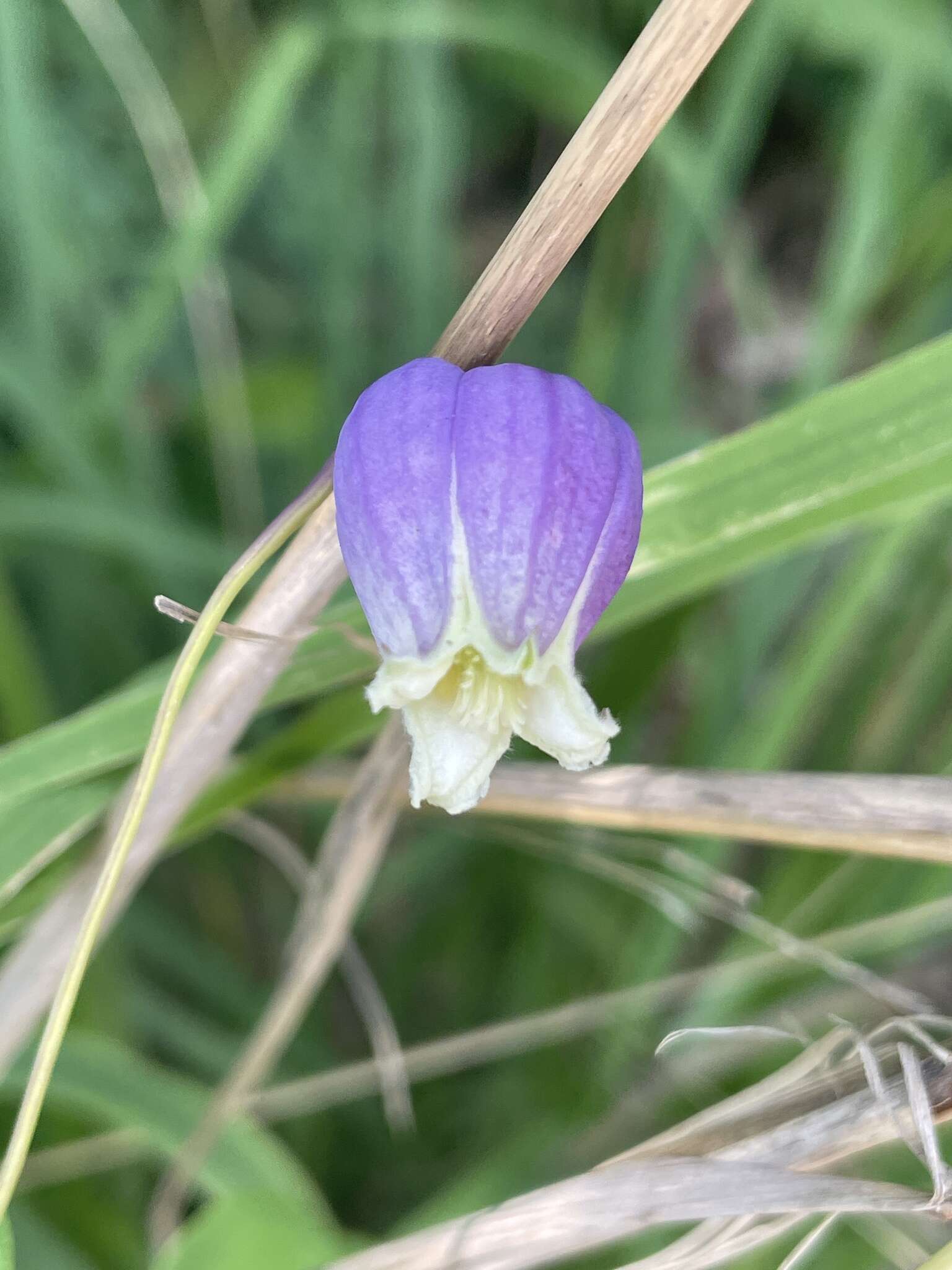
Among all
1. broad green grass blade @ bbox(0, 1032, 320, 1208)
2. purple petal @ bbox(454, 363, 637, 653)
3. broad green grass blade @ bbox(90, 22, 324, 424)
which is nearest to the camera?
purple petal @ bbox(454, 363, 637, 653)

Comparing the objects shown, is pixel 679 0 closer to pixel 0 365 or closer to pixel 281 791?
pixel 281 791

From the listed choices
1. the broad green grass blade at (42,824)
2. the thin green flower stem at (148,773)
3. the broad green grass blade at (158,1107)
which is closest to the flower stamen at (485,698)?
the thin green flower stem at (148,773)

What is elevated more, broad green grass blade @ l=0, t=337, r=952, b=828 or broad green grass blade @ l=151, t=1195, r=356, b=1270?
broad green grass blade @ l=0, t=337, r=952, b=828

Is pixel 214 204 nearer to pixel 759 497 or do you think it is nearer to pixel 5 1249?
pixel 759 497

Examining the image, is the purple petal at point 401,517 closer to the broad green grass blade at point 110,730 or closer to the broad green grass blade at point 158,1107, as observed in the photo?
the broad green grass blade at point 110,730

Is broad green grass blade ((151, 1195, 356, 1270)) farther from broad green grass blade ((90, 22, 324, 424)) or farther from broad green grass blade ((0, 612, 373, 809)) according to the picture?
broad green grass blade ((90, 22, 324, 424))

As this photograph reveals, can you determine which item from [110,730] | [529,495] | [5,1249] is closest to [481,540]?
[529,495]

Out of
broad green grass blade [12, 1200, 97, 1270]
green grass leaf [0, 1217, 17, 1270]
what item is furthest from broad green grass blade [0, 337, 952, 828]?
broad green grass blade [12, 1200, 97, 1270]
